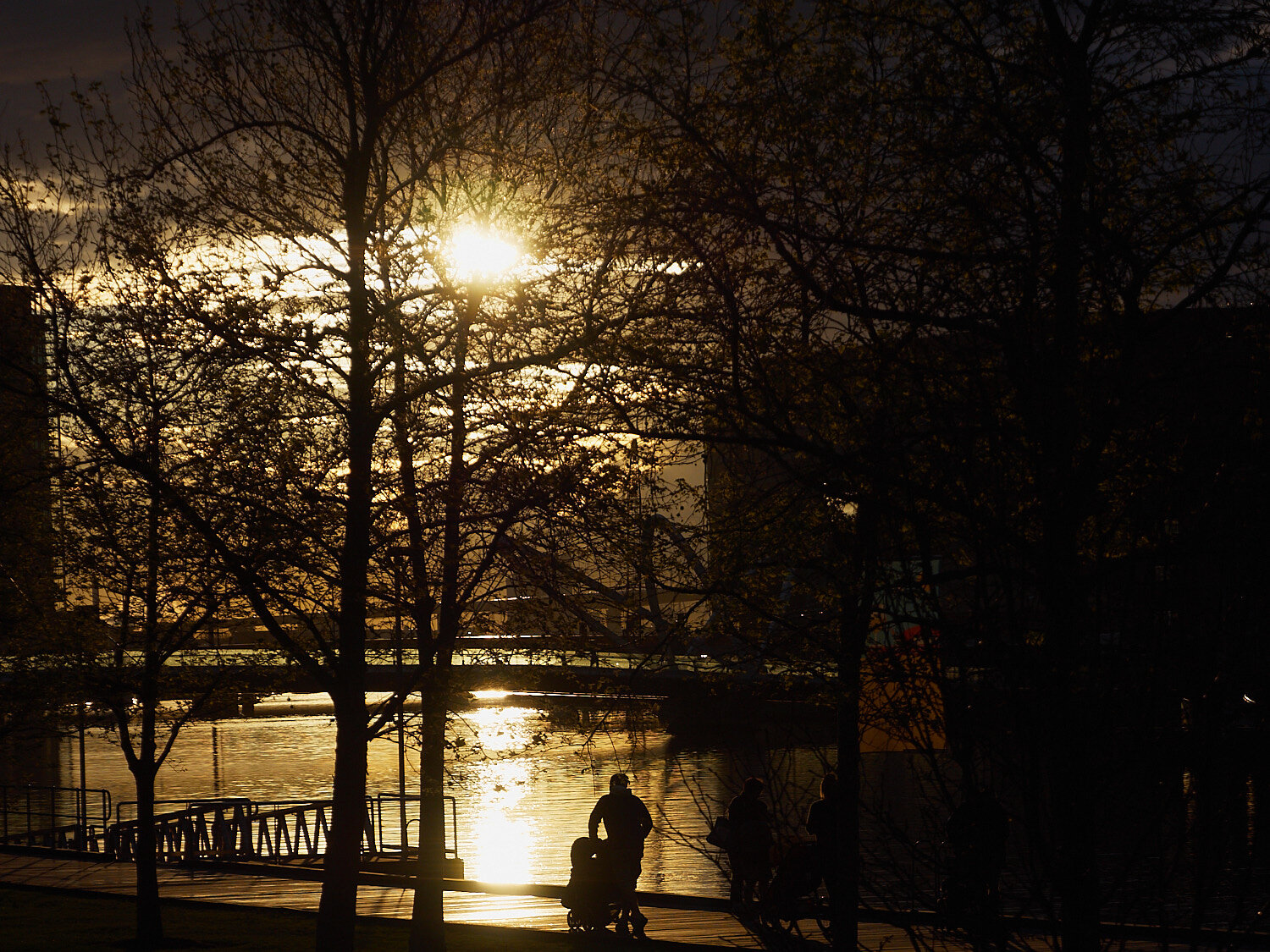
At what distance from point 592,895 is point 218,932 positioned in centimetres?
457

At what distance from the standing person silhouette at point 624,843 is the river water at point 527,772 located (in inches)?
22.3

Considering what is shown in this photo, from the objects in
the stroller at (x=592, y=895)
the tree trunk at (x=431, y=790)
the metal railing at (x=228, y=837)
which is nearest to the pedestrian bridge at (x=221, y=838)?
the metal railing at (x=228, y=837)

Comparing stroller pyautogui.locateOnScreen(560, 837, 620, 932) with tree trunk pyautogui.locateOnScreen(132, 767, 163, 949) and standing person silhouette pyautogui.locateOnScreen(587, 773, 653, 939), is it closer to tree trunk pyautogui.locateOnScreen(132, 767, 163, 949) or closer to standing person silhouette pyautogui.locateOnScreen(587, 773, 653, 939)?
standing person silhouette pyautogui.locateOnScreen(587, 773, 653, 939)

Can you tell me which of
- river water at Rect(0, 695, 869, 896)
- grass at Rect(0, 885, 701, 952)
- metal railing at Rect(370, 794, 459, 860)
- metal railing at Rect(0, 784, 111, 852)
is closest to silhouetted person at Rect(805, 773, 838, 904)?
river water at Rect(0, 695, 869, 896)

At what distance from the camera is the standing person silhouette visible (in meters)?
13.4

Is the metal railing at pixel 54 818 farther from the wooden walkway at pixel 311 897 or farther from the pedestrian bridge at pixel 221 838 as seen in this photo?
the wooden walkway at pixel 311 897

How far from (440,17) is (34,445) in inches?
383

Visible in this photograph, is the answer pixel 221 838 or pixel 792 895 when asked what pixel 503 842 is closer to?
pixel 221 838

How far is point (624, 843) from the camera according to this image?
531 inches

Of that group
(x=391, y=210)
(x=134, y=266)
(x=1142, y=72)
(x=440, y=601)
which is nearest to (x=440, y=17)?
(x=391, y=210)

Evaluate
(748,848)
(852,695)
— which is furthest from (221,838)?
(852,695)

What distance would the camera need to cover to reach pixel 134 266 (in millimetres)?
11258

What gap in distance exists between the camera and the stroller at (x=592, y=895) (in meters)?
13.4

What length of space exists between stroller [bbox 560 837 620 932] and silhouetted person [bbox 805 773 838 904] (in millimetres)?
3383
